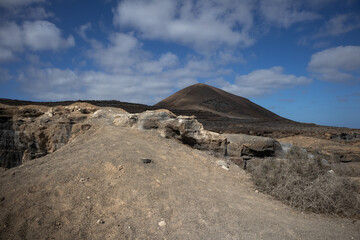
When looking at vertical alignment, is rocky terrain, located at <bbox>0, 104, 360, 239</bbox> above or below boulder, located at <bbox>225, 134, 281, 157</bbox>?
below

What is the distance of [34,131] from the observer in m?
6.12

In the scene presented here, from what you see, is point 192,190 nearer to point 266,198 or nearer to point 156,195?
point 156,195

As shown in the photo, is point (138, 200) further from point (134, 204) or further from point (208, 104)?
point (208, 104)

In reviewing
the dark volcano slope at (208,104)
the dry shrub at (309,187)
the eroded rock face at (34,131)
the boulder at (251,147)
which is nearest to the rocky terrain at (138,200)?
the dry shrub at (309,187)

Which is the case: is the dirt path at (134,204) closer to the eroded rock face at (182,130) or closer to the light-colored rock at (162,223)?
the light-colored rock at (162,223)

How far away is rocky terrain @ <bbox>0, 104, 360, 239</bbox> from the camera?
2609 mm

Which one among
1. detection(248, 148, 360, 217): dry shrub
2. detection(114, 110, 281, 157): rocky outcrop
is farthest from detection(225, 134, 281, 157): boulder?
detection(248, 148, 360, 217): dry shrub

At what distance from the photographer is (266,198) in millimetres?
3898

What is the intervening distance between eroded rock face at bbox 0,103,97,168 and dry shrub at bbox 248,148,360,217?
4.60 metres

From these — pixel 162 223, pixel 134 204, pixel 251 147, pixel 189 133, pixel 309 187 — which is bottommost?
pixel 162 223

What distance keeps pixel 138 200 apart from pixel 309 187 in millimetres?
2770

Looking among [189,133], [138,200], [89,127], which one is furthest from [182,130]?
[138,200]

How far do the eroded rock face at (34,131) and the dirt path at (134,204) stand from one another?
1.83 metres

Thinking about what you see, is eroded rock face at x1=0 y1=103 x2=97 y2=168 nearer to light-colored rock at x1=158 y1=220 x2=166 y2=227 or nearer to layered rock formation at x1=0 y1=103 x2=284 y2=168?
layered rock formation at x1=0 y1=103 x2=284 y2=168
